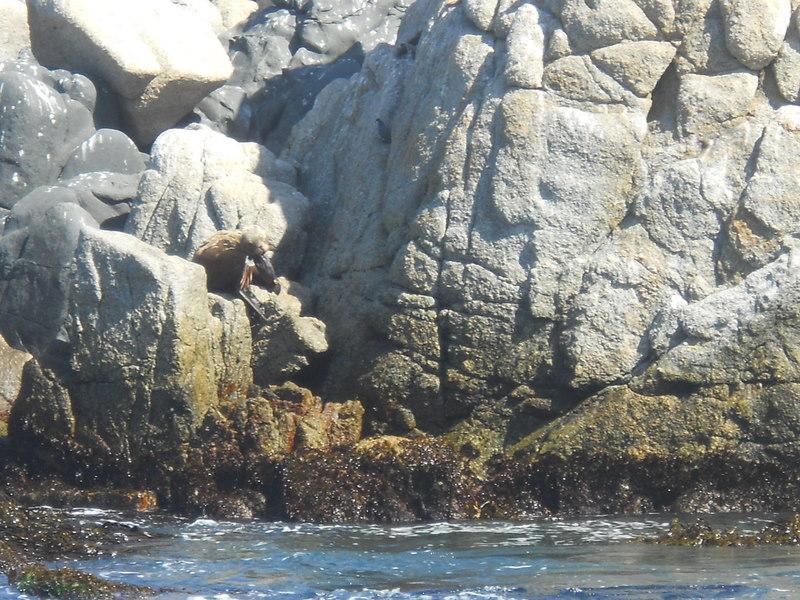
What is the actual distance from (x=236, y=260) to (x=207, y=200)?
1135mm

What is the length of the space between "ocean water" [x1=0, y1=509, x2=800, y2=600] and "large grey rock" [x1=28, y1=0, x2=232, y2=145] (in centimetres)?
735

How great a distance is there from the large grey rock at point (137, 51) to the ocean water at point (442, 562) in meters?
7.35

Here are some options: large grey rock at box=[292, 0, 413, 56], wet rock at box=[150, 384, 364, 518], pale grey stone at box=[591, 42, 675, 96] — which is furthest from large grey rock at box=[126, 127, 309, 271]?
large grey rock at box=[292, 0, 413, 56]

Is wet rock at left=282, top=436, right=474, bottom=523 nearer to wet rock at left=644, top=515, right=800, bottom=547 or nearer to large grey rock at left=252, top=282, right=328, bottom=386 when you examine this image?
large grey rock at left=252, top=282, right=328, bottom=386

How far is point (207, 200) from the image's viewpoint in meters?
13.8

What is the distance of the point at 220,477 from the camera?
11.0 metres

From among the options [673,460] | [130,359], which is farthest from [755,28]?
[130,359]

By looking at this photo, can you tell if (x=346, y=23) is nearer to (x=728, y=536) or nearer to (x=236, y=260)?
(x=236, y=260)

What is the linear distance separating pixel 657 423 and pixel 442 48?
4155 mm

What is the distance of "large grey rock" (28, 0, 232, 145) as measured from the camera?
16406mm

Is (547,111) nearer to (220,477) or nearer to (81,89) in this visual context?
(220,477)

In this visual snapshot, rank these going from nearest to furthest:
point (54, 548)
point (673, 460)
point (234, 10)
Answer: point (54, 548), point (673, 460), point (234, 10)

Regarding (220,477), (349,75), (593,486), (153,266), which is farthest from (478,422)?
(349,75)

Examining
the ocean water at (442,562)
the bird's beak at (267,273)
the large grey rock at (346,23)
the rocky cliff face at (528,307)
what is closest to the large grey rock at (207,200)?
the bird's beak at (267,273)
